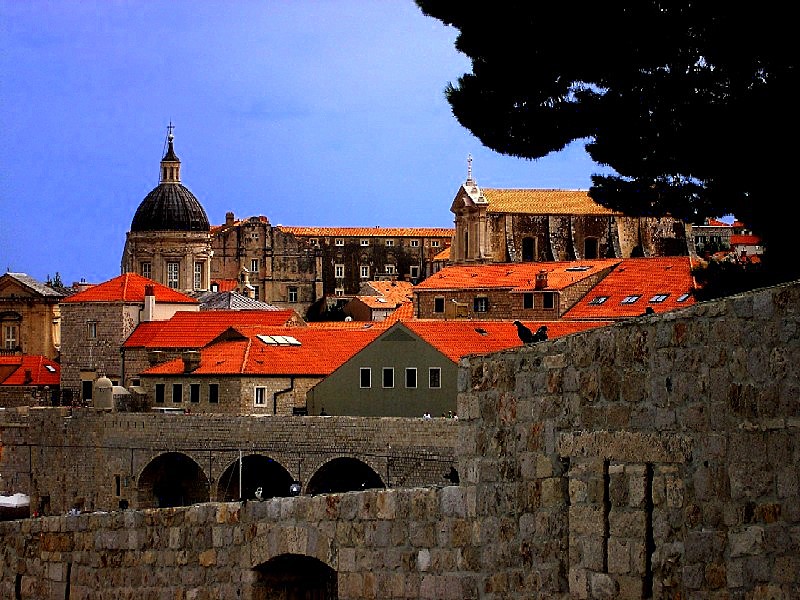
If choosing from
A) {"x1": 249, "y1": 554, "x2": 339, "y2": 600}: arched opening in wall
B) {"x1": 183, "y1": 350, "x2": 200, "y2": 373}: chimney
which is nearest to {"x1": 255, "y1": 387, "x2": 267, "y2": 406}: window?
{"x1": 183, "y1": 350, "x2": 200, "y2": 373}: chimney

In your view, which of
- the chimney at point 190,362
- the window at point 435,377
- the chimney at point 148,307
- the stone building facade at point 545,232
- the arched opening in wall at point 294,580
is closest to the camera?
the arched opening in wall at point 294,580

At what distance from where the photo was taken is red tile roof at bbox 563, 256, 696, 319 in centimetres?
5765

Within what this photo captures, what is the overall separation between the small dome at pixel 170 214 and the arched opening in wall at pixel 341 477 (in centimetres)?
5559

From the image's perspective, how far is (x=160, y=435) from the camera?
47.9 m

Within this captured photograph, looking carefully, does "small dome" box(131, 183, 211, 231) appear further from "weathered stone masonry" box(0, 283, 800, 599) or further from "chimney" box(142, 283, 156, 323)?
"weathered stone masonry" box(0, 283, 800, 599)

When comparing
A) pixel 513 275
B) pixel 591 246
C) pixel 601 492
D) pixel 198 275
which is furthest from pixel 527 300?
pixel 601 492

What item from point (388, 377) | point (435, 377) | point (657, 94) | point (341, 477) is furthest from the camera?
point (388, 377)

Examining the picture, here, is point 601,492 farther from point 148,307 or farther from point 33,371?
point 33,371

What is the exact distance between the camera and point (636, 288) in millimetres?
62219

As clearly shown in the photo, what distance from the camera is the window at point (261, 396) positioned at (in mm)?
51938

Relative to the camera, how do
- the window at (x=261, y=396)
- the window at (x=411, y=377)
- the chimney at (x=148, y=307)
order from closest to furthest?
the window at (x=411, y=377) < the window at (x=261, y=396) < the chimney at (x=148, y=307)

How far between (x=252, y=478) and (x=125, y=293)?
804 inches

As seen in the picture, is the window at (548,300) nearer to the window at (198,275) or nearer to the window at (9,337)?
the window at (9,337)

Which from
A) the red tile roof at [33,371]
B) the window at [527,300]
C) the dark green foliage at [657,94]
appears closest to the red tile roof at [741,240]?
the window at [527,300]
